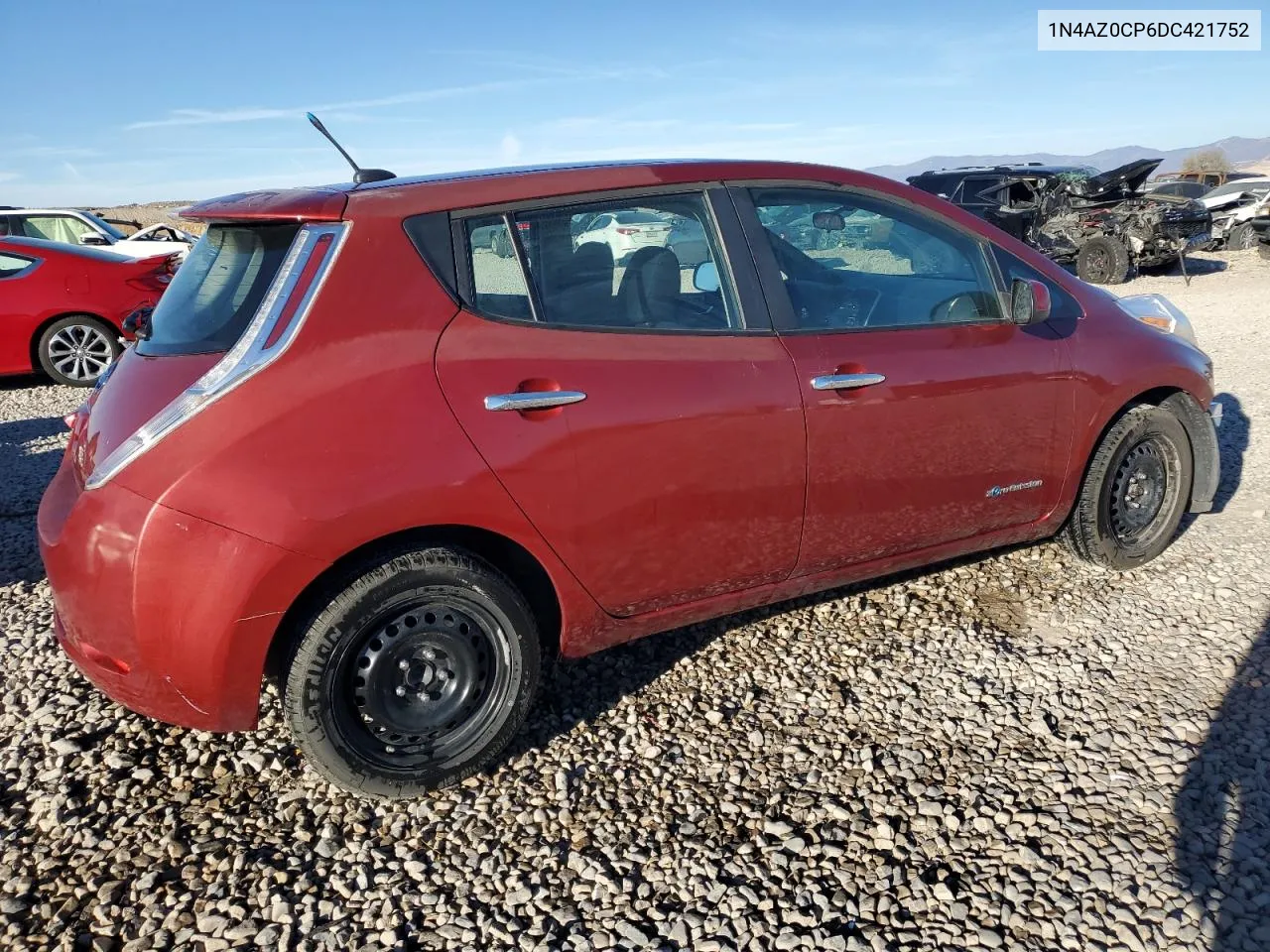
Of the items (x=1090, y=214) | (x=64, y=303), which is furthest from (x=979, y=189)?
(x=64, y=303)

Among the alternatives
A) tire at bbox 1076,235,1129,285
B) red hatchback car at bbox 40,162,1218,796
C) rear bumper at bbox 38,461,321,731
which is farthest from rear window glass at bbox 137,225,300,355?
tire at bbox 1076,235,1129,285

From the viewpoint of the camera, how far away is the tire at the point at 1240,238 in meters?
20.7

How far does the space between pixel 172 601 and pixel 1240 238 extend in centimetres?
2422

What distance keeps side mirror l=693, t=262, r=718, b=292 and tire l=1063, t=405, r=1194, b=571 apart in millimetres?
1945

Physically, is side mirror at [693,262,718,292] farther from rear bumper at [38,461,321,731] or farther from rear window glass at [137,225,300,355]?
rear bumper at [38,461,321,731]

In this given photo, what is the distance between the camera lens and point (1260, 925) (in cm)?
218

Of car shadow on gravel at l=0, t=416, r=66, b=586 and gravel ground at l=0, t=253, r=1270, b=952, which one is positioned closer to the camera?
gravel ground at l=0, t=253, r=1270, b=952

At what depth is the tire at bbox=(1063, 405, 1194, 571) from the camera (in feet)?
12.9

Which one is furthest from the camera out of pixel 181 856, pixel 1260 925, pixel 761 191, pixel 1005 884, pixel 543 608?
pixel 761 191

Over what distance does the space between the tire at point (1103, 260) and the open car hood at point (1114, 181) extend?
77 centimetres

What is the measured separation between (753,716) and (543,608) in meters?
0.80

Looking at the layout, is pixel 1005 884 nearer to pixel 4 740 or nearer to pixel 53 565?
pixel 53 565

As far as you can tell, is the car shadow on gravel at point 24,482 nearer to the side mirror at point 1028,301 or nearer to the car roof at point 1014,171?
the side mirror at point 1028,301

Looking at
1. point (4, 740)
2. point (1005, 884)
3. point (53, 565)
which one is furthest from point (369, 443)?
point (1005, 884)
